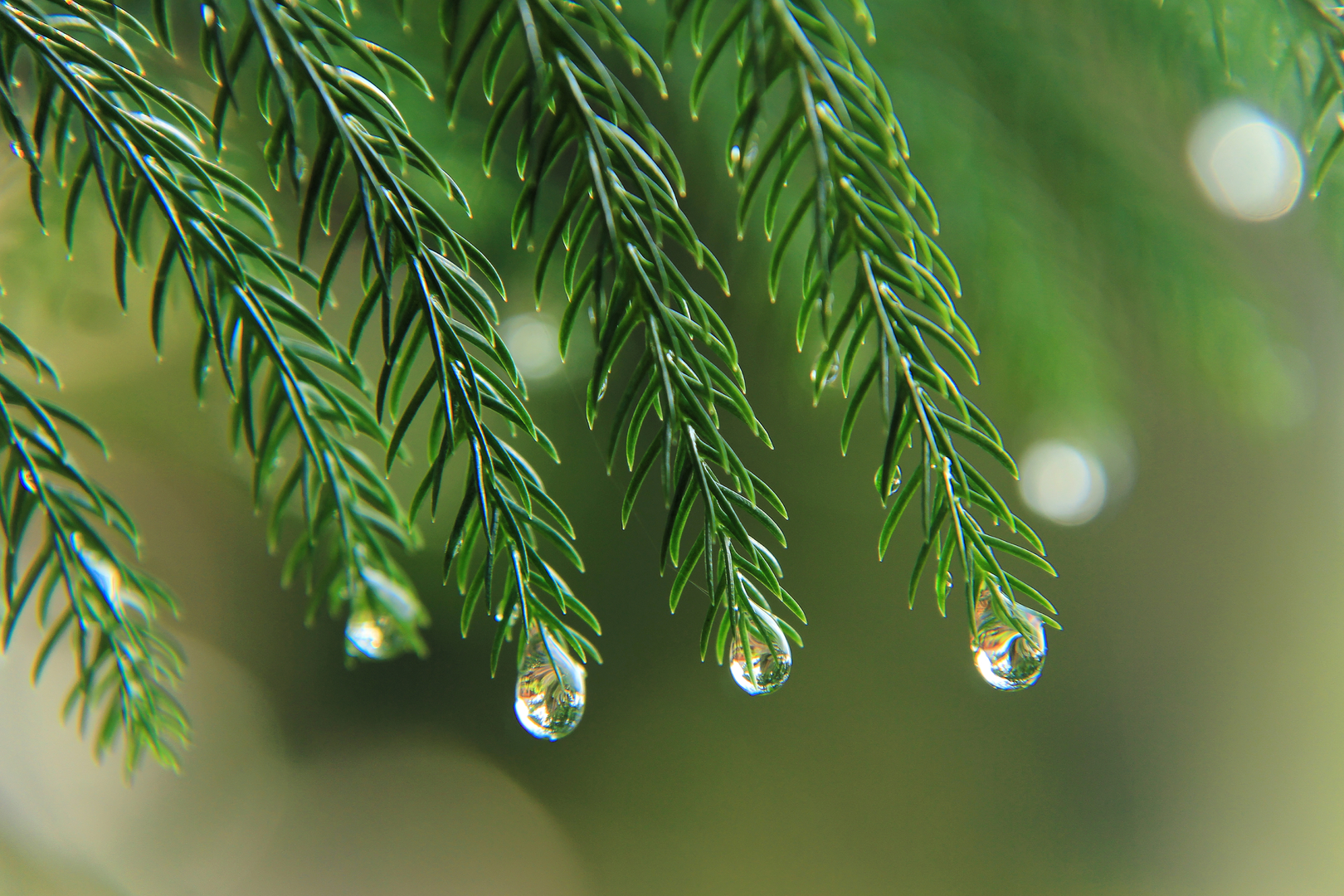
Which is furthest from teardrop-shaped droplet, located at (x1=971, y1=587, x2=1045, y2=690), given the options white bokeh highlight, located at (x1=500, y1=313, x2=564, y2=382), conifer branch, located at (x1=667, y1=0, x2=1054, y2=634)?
white bokeh highlight, located at (x1=500, y1=313, x2=564, y2=382)

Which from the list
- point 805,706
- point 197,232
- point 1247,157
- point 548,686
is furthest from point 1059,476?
point 197,232

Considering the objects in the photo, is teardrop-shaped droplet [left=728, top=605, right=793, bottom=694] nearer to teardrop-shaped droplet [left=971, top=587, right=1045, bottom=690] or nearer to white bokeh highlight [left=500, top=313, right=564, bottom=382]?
teardrop-shaped droplet [left=971, top=587, right=1045, bottom=690]

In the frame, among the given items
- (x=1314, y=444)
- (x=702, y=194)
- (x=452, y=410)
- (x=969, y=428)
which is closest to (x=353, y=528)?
(x=452, y=410)

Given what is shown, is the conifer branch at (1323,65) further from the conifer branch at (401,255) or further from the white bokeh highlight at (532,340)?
the white bokeh highlight at (532,340)

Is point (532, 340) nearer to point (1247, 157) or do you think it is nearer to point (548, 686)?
point (548, 686)

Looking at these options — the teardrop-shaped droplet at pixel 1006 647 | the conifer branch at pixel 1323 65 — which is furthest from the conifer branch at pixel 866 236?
the conifer branch at pixel 1323 65
